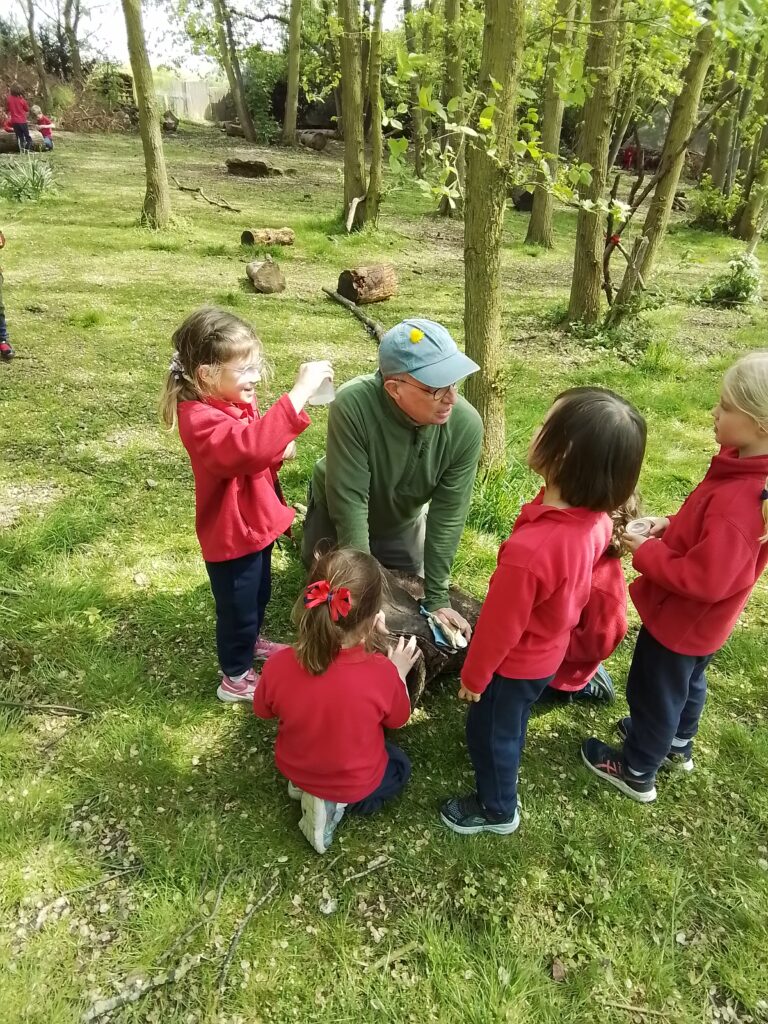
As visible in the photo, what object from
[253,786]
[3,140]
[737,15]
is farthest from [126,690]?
[3,140]

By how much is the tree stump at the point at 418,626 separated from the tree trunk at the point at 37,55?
2711 centimetres

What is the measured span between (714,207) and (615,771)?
15254mm

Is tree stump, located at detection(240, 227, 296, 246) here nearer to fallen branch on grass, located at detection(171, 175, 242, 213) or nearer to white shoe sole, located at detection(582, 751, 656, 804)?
fallen branch on grass, located at detection(171, 175, 242, 213)

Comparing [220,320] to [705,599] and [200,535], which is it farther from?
[705,599]

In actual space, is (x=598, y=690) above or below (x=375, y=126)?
below

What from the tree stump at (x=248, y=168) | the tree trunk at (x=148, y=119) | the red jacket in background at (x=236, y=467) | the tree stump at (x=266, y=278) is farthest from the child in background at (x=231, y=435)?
the tree stump at (x=248, y=168)

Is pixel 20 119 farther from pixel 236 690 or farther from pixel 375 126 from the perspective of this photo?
pixel 236 690

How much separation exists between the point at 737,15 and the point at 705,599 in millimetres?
1660

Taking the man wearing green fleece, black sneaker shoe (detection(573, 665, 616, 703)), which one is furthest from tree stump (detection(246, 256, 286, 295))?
black sneaker shoe (detection(573, 665, 616, 703))

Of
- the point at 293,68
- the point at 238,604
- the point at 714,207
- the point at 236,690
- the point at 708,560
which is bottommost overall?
A: the point at 236,690

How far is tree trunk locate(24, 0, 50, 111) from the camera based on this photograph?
22750 mm

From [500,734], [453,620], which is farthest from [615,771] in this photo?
[453,620]

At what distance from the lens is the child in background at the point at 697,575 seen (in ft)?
5.97

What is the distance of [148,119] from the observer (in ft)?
30.0
